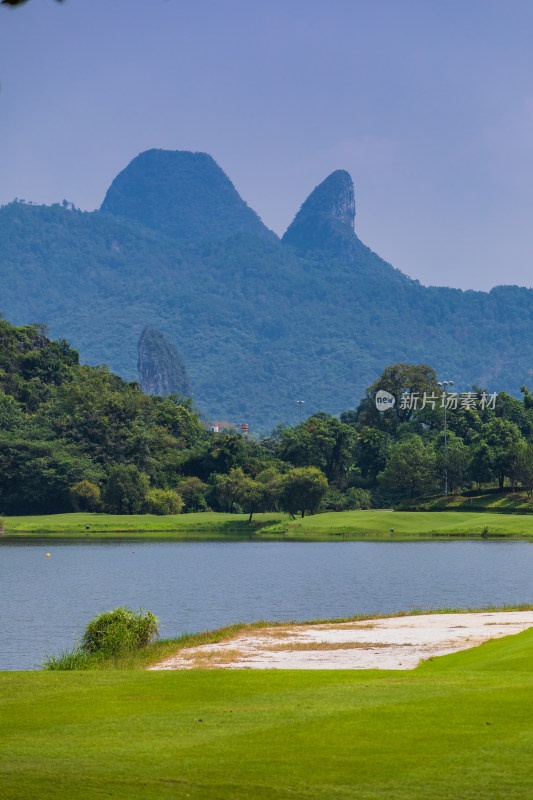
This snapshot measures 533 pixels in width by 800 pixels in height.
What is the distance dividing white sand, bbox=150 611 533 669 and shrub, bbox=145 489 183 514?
81.4 metres

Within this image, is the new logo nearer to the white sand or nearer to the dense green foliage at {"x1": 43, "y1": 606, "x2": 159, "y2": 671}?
the white sand

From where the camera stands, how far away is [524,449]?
9812cm

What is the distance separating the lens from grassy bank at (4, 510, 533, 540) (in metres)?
86.8

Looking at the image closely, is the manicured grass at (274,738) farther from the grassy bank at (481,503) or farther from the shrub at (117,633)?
the grassy bank at (481,503)

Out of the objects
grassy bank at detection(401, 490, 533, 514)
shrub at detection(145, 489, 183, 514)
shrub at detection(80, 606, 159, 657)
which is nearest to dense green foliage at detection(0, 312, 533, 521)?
shrub at detection(145, 489, 183, 514)

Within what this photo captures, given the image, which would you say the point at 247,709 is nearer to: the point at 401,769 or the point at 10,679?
the point at 401,769

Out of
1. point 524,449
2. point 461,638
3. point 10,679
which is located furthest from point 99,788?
point 524,449

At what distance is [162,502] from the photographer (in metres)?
110

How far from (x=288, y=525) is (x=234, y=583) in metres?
48.9

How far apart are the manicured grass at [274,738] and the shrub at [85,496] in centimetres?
9576

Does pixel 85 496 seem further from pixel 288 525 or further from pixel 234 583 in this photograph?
pixel 234 583

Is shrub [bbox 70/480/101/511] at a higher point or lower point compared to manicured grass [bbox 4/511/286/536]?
higher

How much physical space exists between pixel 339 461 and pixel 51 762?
112 meters
